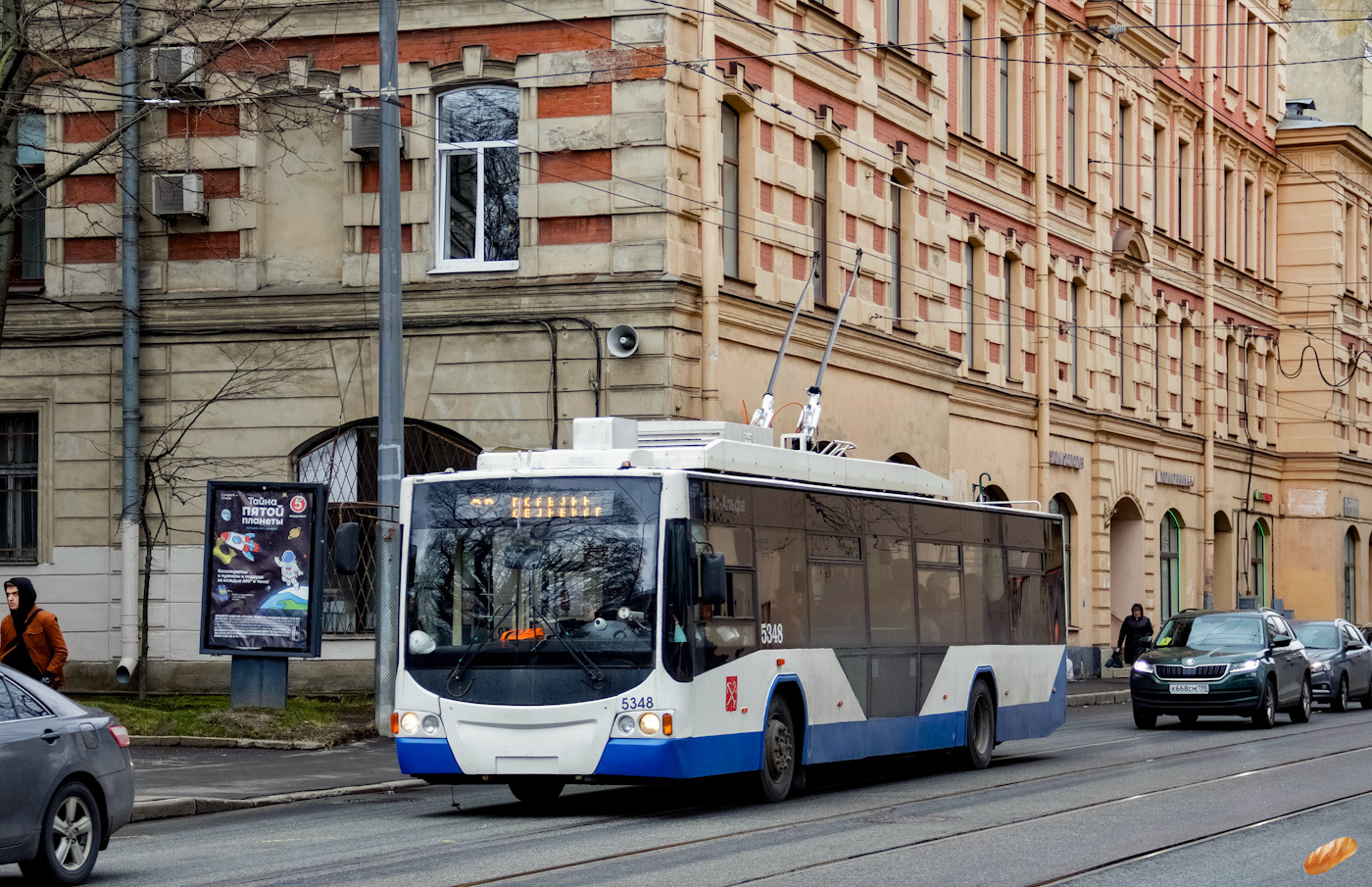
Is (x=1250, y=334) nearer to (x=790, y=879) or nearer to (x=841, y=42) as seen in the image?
(x=841, y=42)

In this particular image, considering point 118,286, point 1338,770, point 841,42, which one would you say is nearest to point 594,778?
point 1338,770

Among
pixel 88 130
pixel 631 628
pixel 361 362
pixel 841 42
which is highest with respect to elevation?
pixel 841 42

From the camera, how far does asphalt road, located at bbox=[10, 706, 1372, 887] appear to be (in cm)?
1169

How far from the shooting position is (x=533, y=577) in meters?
15.3

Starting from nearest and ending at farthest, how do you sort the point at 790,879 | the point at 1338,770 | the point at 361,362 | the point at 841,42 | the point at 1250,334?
the point at 790,879, the point at 1338,770, the point at 361,362, the point at 841,42, the point at 1250,334

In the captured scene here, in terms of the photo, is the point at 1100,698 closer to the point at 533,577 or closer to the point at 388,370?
the point at 388,370

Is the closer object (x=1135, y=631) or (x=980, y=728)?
(x=980, y=728)

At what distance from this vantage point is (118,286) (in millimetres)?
26500

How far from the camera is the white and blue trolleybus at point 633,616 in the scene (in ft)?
49.2

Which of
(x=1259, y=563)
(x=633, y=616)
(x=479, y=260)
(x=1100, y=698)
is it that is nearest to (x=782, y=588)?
(x=633, y=616)

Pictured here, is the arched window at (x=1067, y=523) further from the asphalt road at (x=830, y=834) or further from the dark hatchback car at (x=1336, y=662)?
the asphalt road at (x=830, y=834)

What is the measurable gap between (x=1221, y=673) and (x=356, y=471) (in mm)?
11728

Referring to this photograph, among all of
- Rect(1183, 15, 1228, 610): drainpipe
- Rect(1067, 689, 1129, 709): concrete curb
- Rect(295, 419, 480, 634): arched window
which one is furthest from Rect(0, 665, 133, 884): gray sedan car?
Rect(1183, 15, 1228, 610): drainpipe

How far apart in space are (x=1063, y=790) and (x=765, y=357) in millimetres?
10961
